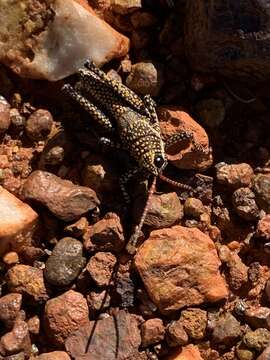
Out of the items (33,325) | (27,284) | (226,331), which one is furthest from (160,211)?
(33,325)

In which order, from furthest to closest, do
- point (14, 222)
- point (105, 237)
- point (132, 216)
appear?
point (132, 216) → point (105, 237) → point (14, 222)

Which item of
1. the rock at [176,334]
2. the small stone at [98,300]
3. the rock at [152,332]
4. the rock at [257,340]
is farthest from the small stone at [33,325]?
the rock at [257,340]

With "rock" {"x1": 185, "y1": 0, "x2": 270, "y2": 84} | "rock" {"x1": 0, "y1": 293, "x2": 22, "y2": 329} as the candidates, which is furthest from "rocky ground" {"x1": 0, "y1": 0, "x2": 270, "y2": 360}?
"rock" {"x1": 185, "y1": 0, "x2": 270, "y2": 84}

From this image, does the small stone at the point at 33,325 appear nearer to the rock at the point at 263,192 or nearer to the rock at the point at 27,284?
the rock at the point at 27,284

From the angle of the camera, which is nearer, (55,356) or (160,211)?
(55,356)

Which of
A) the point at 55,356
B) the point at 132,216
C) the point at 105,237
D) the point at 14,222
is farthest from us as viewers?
the point at 132,216

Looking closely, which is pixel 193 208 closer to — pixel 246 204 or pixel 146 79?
pixel 246 204
